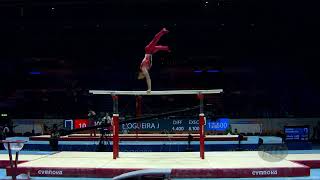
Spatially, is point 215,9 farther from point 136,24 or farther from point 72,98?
point 72,98

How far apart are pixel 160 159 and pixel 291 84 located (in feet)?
44.2

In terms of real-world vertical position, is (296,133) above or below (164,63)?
below

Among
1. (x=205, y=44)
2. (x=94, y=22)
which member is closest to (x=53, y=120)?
(x=94, y=22)

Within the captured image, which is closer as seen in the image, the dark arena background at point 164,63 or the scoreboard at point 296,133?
the scoreboard at point 296,133

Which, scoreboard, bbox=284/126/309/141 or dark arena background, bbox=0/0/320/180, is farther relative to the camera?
dark arena background, bbox=0/0/320/180

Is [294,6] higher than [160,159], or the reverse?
[294,6]

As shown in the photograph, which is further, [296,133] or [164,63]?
[164,63]

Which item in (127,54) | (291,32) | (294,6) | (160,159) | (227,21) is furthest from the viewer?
(127,54)

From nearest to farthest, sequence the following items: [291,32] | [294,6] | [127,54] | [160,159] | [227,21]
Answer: [160,159], [294,6], [227,21], [291,32], [127,54]

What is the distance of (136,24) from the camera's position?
62.2 feet

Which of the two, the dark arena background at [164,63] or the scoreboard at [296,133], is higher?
the dark arena background at [164,63]

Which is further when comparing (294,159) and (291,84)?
(291,84)

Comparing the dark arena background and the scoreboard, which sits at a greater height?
the dark arena background

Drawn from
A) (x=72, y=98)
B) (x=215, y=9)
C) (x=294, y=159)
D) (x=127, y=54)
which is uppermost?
(x=215, y=9)
